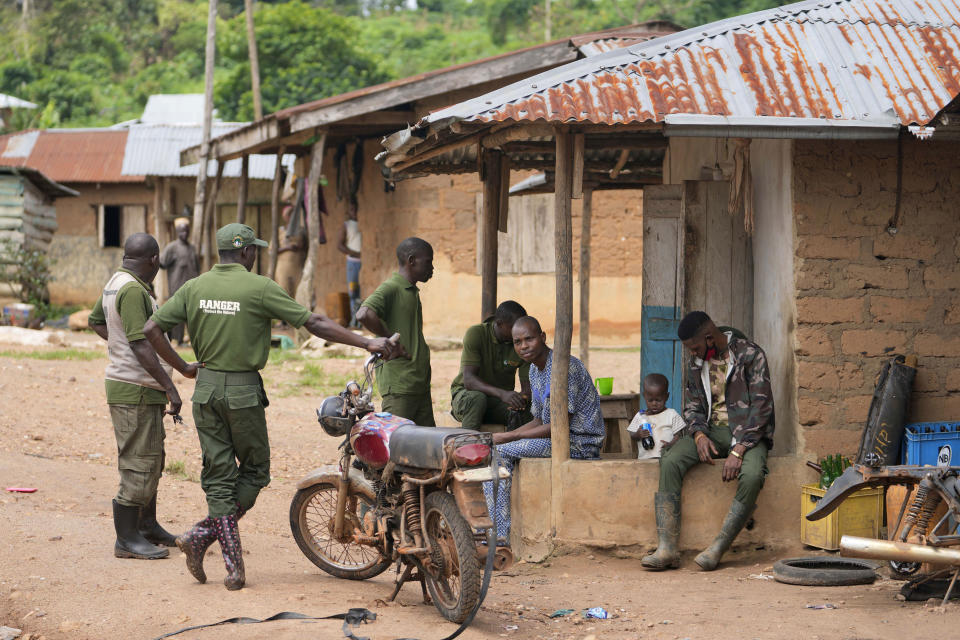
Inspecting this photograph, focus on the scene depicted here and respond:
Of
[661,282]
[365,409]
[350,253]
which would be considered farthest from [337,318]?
[365,409]

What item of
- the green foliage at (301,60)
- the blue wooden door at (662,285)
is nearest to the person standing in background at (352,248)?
the blue wooden door at (662,285)

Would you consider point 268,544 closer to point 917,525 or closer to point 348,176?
point 917,525

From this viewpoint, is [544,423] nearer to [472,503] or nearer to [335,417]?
[335,417]

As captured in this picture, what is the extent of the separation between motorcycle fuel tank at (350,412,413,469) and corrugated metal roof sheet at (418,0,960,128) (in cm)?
174

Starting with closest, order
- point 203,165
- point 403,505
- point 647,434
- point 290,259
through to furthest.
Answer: point 403,505, point 647,434, point 290,259, point 203,165

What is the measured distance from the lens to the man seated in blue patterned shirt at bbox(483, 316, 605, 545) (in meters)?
6.80

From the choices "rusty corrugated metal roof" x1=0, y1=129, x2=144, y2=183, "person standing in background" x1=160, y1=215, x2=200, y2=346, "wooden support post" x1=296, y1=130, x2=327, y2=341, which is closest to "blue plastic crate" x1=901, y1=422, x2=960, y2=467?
"wooden support post" x1=296, y1=130, x2=327, y2=341

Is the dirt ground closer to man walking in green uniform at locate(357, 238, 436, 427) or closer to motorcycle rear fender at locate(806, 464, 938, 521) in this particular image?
motorcycle rear fender at locate(806, 464, 938, 521)

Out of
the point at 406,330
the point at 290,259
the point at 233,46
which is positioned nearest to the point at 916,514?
the point at 406,330

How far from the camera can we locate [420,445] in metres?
5.19

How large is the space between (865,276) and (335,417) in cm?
339

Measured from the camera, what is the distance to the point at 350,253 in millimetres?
16078

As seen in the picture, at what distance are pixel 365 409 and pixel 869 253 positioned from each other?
330 centimetres

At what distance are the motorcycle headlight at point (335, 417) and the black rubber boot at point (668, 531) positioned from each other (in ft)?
6.86
